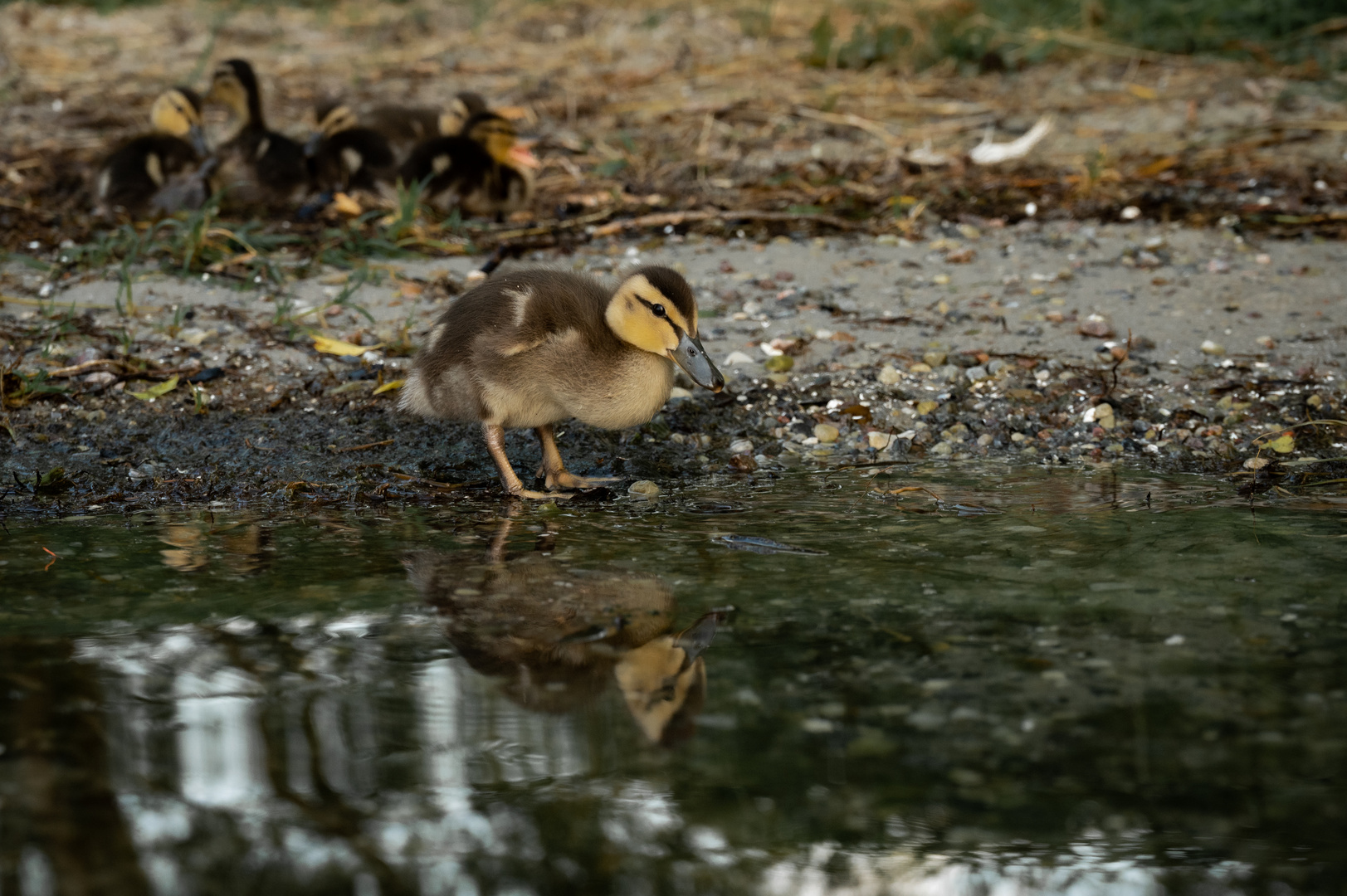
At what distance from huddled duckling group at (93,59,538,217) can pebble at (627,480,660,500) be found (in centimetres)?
284

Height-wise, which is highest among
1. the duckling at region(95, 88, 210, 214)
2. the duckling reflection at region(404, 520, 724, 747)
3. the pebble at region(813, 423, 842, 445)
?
the duckling at region(95, 88, 210, 214)

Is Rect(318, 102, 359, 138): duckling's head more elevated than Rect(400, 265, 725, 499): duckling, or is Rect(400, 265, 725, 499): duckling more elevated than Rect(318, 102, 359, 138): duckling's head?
Rect(318, 102, 359, 138): duckling's head

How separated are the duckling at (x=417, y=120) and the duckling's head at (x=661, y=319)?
151 inches

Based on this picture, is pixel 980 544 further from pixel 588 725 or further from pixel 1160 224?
pixel 1160 224

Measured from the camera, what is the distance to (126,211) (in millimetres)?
6148

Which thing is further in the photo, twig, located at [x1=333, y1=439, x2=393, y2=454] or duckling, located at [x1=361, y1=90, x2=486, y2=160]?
duckling, located at [x1=361, y1=90, x2=486, y2=160]

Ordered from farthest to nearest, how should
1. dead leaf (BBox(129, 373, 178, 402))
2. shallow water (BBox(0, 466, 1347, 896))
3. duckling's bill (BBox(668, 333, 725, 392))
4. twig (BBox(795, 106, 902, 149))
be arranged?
twig (BBox(795, 106, 902, 149)) < dead leaf (BBox(129, 373, 178, 402)) < duckling's bill (BBox(668, 333, 725, 392)) < shallow water (BBox(0, 466, 1347, 896))

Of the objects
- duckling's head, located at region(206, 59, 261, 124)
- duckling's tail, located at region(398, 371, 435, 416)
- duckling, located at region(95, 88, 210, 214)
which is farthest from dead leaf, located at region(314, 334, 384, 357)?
duckling's head, located at region(206, 59, 261, 124)

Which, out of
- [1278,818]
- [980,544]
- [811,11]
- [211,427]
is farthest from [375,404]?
[811,11]

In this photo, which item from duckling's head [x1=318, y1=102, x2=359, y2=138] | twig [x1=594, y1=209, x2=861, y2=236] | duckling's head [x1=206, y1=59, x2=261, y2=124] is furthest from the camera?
duckling's head [x1=206, y1=59, x2=261, y2=124]

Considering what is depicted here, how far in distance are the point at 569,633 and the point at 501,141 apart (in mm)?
4468

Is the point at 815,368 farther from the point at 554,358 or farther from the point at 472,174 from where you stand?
the point at 472,174

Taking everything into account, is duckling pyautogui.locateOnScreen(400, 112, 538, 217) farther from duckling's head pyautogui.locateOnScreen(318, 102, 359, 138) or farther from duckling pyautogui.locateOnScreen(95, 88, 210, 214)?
duckling pyautogui.locateOnScreen(95, 88, 210, 214)

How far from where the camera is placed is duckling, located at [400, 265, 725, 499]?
3543 millimetres
